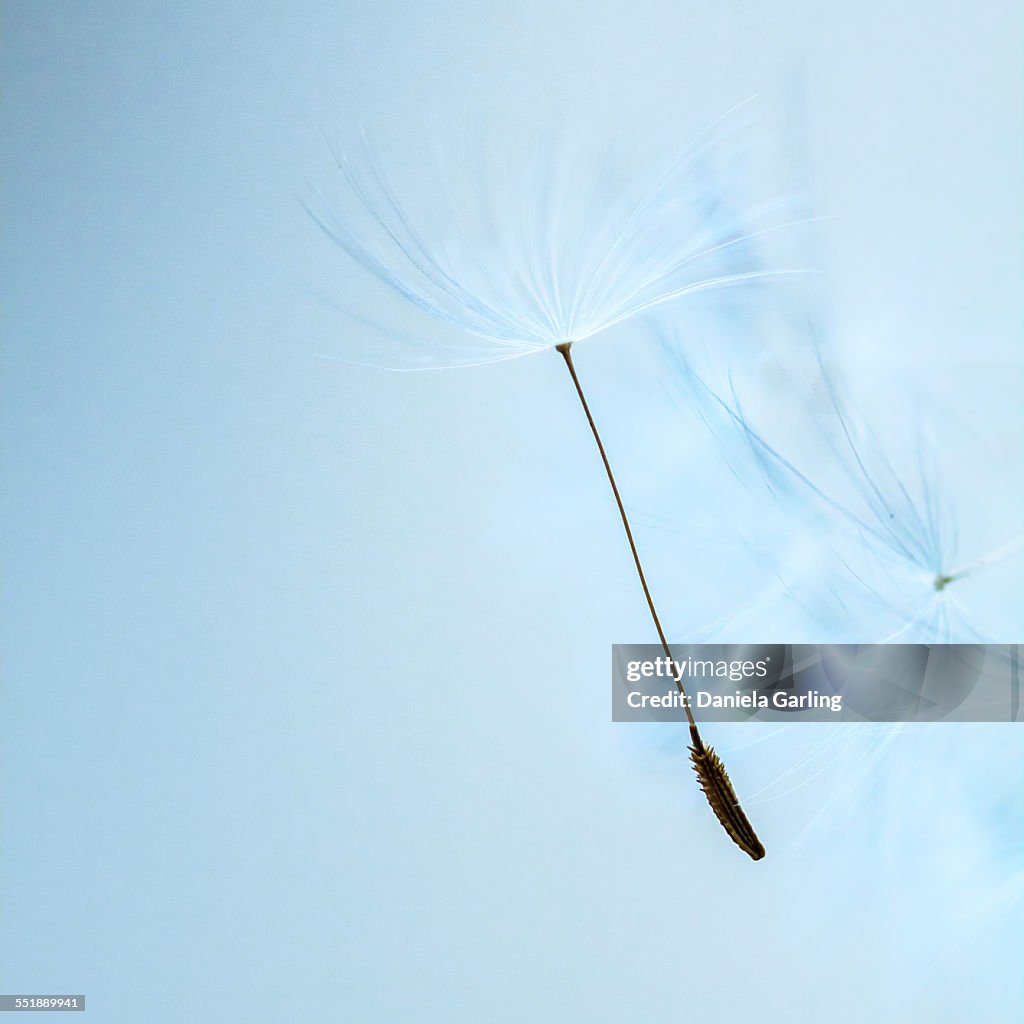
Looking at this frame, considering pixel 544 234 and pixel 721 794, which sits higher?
pixel 544 234

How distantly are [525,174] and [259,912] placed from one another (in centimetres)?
94

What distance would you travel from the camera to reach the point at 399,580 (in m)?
1.01

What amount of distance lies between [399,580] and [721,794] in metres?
0.43

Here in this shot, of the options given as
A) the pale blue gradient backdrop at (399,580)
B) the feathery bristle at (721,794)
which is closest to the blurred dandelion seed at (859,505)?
the pale blue gradient backdrop at (399,580)

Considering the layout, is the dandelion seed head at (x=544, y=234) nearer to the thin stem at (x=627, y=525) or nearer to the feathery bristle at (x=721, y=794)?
the thin stem at (x=627, y=525)

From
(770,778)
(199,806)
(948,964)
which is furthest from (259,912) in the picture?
(948,964)

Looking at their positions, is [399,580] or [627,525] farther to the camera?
[399,580]

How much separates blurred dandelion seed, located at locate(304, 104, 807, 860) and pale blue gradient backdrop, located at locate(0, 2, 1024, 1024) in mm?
48

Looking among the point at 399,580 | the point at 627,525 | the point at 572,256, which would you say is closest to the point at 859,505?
the point at 627,525

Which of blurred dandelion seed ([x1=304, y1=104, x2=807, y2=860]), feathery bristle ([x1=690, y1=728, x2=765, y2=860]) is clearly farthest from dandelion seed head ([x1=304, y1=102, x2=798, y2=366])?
feathery bristle ([x1=690, y1=728, x2=765, y2=860])

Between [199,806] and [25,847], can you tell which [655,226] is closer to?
[199,806]

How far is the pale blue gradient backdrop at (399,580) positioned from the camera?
3.02ft

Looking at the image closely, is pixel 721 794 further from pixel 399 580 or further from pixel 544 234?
pixel 544 234

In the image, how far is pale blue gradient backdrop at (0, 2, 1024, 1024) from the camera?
3.02 feet
